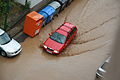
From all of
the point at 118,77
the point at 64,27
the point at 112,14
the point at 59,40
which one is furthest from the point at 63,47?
the point at 118,77

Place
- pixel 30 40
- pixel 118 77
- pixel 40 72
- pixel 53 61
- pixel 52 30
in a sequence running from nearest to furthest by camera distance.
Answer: pixel 118 77 < pixel 40 72 < pixel 53 61 < pixel 30 40 < pixel 52 30

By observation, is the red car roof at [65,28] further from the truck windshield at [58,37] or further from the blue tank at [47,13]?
the blue tank at [47,13]

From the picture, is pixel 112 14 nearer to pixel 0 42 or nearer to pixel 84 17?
pixel 84 17

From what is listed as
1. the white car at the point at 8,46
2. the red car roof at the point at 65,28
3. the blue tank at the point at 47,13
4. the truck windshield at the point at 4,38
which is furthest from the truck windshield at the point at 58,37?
the truck windshield at the point at 4,38

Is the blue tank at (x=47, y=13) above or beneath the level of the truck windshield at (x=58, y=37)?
above

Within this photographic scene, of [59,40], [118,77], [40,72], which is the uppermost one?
[118,77]

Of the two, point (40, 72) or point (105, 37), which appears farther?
point (105, 37)

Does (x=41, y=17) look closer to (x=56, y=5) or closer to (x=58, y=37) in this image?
(x=58, y=37)
